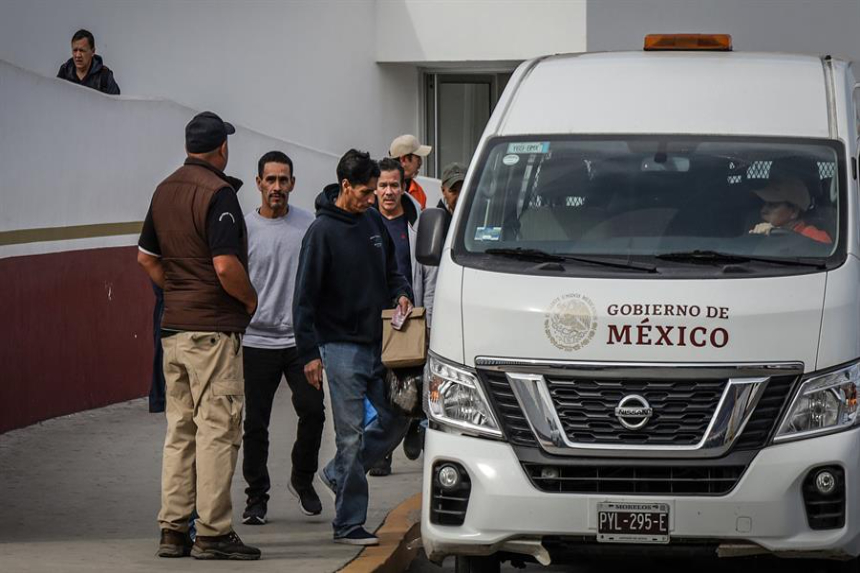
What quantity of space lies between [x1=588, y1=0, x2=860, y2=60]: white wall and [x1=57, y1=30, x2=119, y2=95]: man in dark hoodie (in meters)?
9.13

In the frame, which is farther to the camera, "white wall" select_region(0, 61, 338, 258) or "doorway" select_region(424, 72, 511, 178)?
"doorway" select_region(424, 72, 511, 178)

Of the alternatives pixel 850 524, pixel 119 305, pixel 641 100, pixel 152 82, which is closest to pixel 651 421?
pixel 850 524

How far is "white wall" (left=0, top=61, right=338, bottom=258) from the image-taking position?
11.8m

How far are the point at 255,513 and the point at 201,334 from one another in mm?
1585

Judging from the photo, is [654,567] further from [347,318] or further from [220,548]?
[220,548]

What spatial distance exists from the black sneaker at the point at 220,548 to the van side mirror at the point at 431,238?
161 cm

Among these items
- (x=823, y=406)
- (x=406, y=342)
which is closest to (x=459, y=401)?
(x=406, y=342)

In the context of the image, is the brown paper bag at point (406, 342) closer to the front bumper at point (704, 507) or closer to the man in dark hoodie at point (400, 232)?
the front bumper at point (704, 507)

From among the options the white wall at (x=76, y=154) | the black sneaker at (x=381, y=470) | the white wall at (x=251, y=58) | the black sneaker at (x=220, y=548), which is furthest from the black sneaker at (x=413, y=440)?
the white wall at (x=251, y=58)

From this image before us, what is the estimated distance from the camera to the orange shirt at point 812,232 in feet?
24.5

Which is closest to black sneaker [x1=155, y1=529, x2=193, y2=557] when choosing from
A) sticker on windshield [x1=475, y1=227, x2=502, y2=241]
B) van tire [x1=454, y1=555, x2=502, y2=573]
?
van tire [x1=454, y1=555, x2=502, y2=573]

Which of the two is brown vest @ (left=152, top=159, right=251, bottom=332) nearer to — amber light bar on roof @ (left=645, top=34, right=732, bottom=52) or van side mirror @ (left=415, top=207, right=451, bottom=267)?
van side mirror @ (left=415, top=207, right=451, bottom=267)

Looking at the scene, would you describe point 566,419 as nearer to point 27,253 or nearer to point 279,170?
point 279,170

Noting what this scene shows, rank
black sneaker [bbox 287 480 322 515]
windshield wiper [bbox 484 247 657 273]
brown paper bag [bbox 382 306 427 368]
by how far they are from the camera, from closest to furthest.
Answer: windshield wiper [bbox 484 247 657 273]
brown paper bag [bbox 382 306 427 368]
black sneaker [bbox 287 480 322 515]
